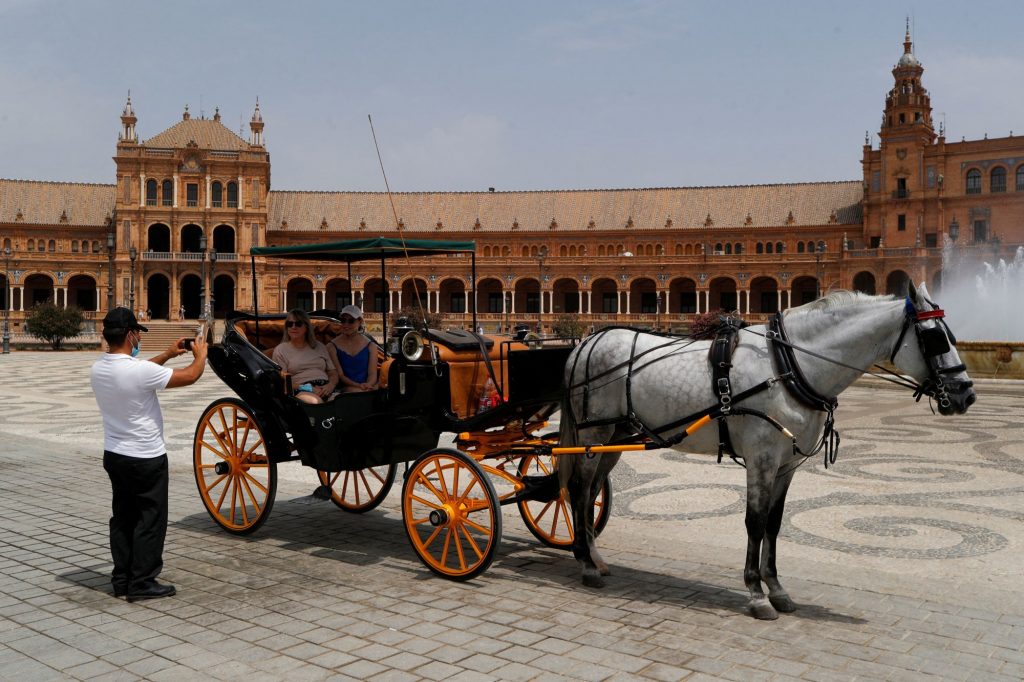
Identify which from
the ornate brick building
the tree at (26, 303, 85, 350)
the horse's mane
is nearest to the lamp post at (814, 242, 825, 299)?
the ornate brick building

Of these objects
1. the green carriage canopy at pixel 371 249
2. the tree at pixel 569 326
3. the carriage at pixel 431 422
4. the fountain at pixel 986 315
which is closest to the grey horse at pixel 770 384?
the carriage at pixel 431 422

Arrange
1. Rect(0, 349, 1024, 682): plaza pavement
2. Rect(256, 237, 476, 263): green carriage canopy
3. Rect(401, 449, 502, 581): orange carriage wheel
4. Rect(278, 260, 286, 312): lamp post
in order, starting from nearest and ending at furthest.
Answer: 1. Rect(0, 349, 1024, 682): plaza pavement
2. Rect(401, 449, 502, 581): orange carriage wheel
3. Rect(256, 237, 476, 263): green carriage canopy
4. Rect(278, 260, 286, 312): lamp post

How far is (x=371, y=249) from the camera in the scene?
6816 mm

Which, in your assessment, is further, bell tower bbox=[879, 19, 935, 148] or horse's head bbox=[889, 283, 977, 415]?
bell tower bbox=[879, 19, 935, 148]

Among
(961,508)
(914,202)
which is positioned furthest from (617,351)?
(914,202)

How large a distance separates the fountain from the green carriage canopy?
64.1ft

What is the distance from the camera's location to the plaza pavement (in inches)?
170

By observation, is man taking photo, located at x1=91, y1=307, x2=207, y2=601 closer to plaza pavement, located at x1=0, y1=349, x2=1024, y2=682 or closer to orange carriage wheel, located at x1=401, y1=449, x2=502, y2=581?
plaza pavement, located at x1=0, y1=349, x2=1024, y2=682

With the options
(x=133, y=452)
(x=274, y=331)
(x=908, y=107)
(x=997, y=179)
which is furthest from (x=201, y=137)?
(x=133, y=452)

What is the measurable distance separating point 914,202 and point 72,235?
71337 millimetres

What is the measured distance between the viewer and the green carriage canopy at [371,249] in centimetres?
657

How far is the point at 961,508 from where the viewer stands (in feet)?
26.0

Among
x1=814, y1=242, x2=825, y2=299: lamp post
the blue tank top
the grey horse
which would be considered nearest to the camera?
the grey horse

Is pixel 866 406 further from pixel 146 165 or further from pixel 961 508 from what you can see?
pixel 146 165
